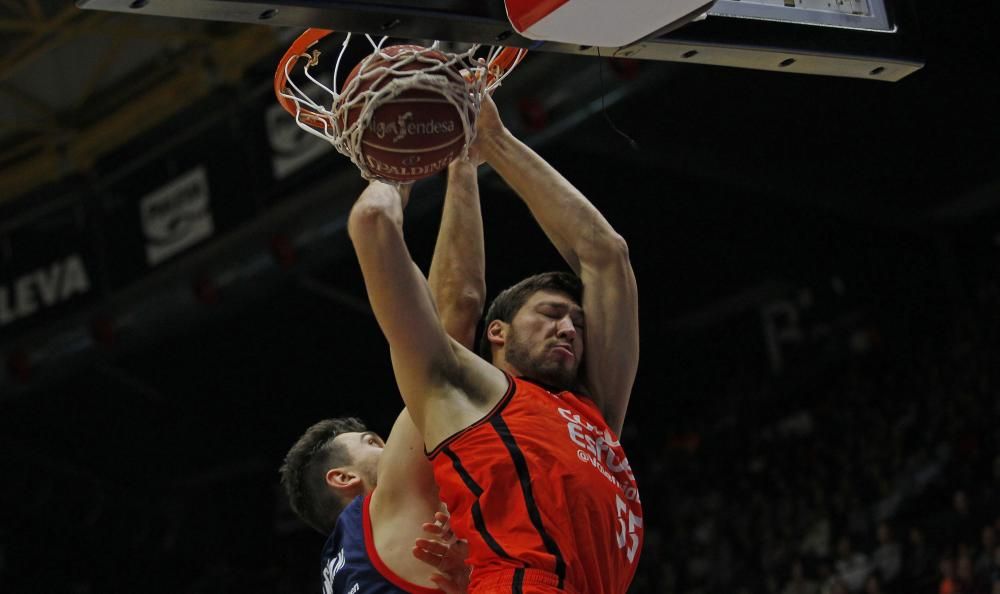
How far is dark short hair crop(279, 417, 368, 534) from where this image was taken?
4012mm

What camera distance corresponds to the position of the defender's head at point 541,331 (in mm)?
3422

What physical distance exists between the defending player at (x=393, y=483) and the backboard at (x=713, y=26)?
0.65 meters

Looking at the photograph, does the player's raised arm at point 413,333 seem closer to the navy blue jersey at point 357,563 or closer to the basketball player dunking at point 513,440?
the basketball player dunking at point 513,440

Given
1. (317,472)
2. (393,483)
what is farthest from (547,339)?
(317,472)

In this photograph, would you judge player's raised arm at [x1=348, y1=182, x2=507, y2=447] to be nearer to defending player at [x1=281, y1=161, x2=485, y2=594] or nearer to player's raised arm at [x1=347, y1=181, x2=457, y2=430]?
player's raised arm at [x1=347, y1=181, x2=457, y2=430]

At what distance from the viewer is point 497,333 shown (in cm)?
357

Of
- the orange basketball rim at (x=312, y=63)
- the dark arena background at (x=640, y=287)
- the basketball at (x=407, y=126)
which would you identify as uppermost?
the orange basketball rim at (x=312, y=63)

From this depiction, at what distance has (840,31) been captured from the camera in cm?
350

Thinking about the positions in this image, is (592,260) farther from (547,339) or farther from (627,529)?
(627,529)

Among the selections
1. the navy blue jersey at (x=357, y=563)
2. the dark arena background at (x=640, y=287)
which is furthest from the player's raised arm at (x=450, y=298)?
the dark arena background at (x=640, y=287)

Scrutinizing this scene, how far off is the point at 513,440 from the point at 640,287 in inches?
527

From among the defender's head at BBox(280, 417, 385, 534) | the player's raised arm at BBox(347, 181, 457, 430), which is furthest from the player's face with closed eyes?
the defender's head at BBox(280, 417, 385, 534)

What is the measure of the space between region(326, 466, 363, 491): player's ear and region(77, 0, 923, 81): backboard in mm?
1408

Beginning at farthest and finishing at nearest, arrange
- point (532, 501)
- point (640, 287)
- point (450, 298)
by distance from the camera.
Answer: point (640, 287)
point (450, 298)
point (532, 501)
